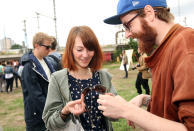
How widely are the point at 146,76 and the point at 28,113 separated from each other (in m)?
4.61

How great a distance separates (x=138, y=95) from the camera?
1722 mm

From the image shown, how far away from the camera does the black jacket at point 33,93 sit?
2623 mm

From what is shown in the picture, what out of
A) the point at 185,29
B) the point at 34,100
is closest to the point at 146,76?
the point at 34,100

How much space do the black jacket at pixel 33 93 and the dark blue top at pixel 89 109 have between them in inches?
40.0

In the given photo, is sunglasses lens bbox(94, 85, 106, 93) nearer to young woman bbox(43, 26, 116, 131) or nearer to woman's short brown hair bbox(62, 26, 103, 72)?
young woman bbox(43, 26, 116, 131)

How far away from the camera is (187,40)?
94cm

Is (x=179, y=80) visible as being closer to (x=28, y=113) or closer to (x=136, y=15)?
(x=136, y=15)

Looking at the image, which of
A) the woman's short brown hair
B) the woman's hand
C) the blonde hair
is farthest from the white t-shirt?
the woman's hand

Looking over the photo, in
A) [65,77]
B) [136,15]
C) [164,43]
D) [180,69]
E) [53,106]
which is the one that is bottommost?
[53,106]

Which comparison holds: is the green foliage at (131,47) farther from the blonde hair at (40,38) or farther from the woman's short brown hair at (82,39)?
the woman's short brown hair at (82,39)

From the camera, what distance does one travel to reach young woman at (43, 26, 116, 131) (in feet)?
5.57

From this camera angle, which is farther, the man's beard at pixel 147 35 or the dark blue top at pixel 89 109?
the dark blue top at pixel 89 109

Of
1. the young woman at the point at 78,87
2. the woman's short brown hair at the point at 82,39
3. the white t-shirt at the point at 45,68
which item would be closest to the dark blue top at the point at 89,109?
the young woman at the point at 78,87

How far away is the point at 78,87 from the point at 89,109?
0.86ft
